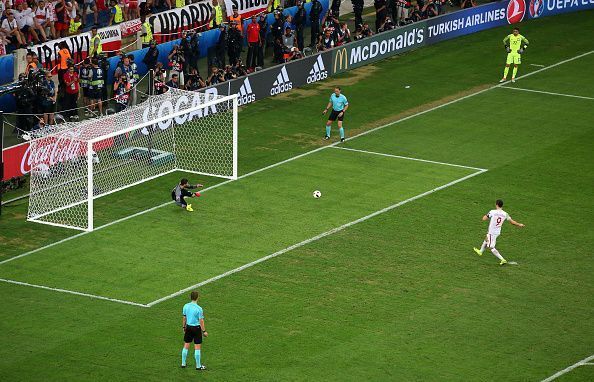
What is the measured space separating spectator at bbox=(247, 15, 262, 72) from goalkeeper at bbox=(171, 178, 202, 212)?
1430 centimetres

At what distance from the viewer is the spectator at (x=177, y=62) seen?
4690 centimetres

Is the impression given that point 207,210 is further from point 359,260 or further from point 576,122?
point 576,122

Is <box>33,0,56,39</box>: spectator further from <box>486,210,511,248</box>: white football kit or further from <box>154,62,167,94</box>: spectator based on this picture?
<box>486,210,511,248</box>: white football kit

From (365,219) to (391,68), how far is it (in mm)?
17939

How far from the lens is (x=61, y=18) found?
50219 mm

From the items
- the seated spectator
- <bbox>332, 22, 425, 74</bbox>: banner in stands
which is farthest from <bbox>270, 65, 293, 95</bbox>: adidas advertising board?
the seated spectator

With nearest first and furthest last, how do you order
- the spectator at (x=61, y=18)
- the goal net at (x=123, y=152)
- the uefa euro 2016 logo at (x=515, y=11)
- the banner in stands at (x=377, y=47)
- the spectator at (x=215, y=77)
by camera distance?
the goal net at (x=123, y=152), the spectator at (x=215, y=77), the spectator at (x=61, y=18), the banner in stands at (x=377, y=47), the uefa euro 2016 logo at (x=515, y=11)

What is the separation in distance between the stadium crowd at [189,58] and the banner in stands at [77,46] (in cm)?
46

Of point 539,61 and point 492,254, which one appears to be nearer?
point 492,254

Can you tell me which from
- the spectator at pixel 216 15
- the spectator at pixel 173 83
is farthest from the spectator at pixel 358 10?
the spectator at pixel 173 83

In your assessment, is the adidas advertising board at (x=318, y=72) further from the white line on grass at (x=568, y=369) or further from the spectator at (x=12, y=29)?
the white line on grass at (x=568, y=369)

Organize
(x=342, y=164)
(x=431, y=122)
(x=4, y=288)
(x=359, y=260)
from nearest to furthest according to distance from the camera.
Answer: (x=4, y=288) < (x=359, y=260) < (x=342, y=164) < (x=431, y=122)

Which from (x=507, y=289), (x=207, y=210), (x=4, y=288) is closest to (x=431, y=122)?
(x=207, y=210)

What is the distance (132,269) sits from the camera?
3375 cm
